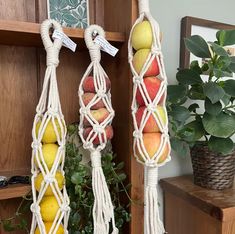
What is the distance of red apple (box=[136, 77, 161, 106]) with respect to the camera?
0.58 metres

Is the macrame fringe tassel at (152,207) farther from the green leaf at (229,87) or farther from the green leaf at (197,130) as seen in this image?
the green leaf at (229,87)

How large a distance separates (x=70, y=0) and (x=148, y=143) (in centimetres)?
50

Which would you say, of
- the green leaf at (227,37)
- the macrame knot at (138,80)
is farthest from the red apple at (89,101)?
the green leaf at (227,37)

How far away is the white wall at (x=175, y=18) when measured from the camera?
3.18 feet

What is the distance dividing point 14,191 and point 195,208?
57 centimetres

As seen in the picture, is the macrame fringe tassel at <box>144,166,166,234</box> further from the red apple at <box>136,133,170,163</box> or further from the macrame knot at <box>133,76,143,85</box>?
the macrame knot at <box>133,76,143,85</box>

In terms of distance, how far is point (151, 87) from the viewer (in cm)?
58

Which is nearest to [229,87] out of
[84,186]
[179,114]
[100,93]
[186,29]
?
[179,114]

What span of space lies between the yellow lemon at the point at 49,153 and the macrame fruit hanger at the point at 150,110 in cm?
20

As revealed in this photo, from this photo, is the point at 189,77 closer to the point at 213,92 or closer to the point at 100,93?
the point at 213,92

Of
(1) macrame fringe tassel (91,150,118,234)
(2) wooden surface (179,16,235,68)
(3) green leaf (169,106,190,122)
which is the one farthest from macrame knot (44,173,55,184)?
(2) wooden surface (179,16,235,68)

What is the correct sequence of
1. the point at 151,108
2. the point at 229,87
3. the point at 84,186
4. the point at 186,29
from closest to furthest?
the point at 151,108, the point at 84,186, the point at 229,87, the point at 186,29

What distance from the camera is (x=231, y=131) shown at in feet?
2.39

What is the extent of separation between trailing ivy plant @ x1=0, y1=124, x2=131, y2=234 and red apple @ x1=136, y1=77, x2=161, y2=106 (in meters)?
0.18
